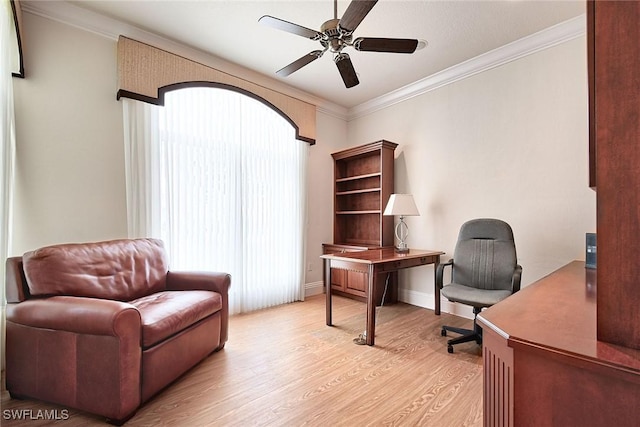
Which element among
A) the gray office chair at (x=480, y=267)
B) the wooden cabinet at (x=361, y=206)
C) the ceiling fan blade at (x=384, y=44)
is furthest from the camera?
the wooden cabinet at (x=361, y=206)

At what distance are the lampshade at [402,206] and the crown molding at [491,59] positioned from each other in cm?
Answer: 148

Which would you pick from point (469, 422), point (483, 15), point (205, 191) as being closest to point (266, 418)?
point (469, 422)

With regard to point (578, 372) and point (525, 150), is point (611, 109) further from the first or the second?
point (525, 150)

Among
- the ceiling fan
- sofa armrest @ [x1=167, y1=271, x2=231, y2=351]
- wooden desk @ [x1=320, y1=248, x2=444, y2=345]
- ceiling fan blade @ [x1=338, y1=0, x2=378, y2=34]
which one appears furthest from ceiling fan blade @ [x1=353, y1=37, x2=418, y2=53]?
sofa armrest @ [x1=167, y1=271, x2=231, y2=351]

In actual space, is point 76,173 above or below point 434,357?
above

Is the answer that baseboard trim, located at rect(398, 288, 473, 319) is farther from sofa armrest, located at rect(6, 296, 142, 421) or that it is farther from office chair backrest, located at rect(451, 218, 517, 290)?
sofa armrest, located at rect(6, 296, 142, 421)

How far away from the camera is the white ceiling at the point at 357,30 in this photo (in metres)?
2.39

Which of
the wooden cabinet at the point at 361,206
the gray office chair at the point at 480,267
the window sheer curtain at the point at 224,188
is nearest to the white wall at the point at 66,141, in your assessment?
the window sheer curtain at the point at 224,188

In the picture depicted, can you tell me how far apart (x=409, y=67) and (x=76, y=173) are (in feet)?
11.5

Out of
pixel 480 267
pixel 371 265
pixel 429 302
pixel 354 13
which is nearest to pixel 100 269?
pixel 371 265

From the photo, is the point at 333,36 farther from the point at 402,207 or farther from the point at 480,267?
the point at 480,267

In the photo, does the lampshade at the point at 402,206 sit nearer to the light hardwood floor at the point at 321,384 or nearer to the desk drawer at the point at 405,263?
the desk drawer at the point at 405,263

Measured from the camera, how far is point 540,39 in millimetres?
2762

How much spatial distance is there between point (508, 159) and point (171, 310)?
3.37 metres
